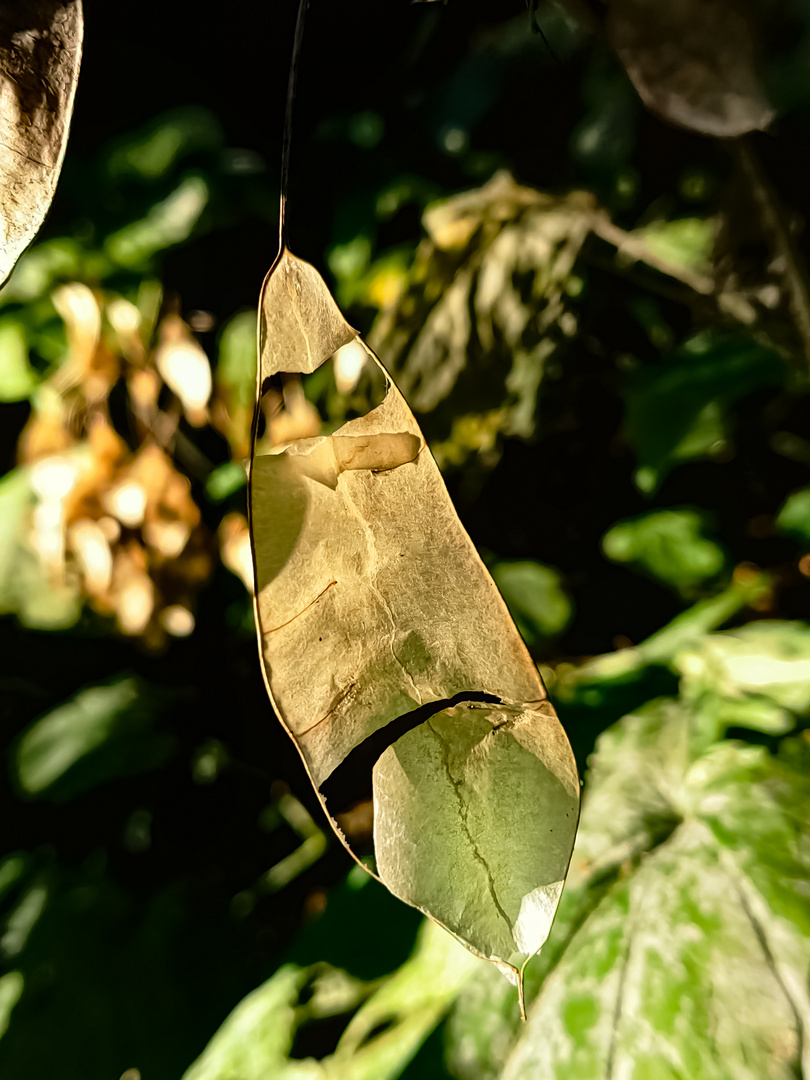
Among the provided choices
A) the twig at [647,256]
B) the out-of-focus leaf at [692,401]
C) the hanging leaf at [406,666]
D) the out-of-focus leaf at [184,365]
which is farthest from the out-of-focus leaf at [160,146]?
the hanging leaf at [406,666]

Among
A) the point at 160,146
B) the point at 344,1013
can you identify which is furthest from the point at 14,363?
the point at 344,1013

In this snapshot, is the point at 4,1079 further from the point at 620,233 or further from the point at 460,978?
the point at 620,233

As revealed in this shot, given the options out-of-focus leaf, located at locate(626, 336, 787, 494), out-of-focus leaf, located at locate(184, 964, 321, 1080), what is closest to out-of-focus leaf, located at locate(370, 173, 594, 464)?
out-of-focus leaf, located at locate(626, 336, 787, 494)

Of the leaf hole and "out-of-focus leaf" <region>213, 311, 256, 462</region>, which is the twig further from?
the leaf hole

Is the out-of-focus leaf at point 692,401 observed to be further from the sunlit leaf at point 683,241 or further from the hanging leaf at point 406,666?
the hanging leaf at point 406,666

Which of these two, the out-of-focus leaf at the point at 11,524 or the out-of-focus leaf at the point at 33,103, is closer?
the out-of-focus leaf at the point at 33,103

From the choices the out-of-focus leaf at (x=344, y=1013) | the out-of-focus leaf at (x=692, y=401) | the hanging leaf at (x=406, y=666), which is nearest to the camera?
the hanging leaf at (x=406, y=666)

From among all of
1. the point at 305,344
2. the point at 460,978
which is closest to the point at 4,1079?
the point at 460,978
